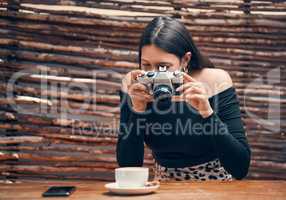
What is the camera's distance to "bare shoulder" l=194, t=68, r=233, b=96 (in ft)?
6.54

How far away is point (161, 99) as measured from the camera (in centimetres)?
167

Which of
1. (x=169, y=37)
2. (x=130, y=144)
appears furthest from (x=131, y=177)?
(x=169, y=37)

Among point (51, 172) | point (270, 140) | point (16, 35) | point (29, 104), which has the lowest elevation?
point (51, 172)

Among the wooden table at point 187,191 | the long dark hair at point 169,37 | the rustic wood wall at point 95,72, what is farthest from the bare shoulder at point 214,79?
the rustic wood wall at point 95,72

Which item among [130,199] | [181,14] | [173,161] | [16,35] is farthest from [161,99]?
[16,35]

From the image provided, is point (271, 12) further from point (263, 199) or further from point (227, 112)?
point (263, 199)

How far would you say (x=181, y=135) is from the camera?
1.93 metres

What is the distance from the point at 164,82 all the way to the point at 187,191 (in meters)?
0.44

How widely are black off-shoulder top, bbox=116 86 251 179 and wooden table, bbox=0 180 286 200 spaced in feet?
1.14

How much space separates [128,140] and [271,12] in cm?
170

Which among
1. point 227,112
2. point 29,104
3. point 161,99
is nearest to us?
point 161,99

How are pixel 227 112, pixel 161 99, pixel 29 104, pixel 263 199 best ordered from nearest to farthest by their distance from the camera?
pixel 263 199 < pixel 161 99 < pixel 227 112 < pixel 29 104

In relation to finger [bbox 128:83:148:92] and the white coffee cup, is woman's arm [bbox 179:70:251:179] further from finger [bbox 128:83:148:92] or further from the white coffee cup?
the white coffee cup

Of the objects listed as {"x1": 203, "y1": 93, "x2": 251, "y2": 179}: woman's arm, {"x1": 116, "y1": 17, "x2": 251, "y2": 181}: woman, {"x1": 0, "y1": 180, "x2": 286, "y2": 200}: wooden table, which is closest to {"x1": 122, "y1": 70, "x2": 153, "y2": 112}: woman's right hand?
{"x1": 116, "y1": 17, "x2": 251, "y2": 181}: woman
